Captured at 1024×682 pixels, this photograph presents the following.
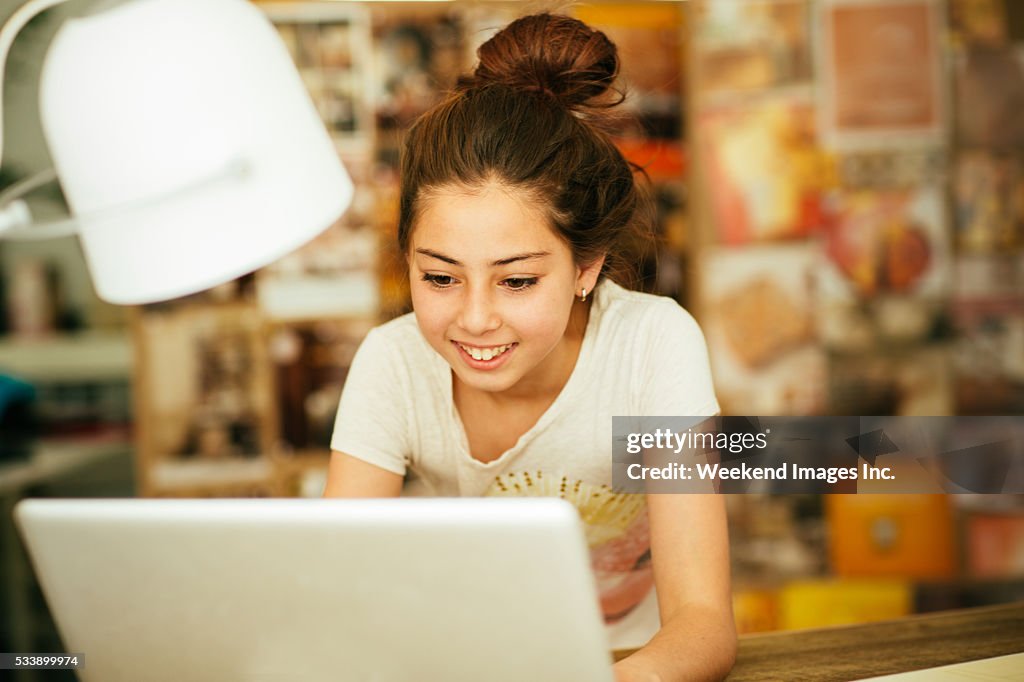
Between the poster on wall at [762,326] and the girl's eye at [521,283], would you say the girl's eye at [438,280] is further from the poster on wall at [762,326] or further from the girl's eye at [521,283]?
the poster on wall at [762,326]

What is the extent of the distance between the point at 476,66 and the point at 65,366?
2081 mm

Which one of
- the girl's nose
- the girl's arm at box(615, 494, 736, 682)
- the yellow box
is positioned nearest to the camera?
the girl's arm at box(615, 494, 736, 682)

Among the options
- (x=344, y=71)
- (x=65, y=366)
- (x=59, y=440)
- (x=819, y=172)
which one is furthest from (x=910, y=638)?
(x=65, y=366)

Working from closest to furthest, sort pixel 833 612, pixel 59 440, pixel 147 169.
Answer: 1. pixel 147 169
2. pixel 833 612
3. pixel 59 440

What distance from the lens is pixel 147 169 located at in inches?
26.8

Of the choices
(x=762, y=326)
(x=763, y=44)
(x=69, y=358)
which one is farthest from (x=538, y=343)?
(x=69, y=358)

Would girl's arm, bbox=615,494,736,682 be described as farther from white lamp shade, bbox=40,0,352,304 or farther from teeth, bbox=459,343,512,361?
white lamp shade, bbox=40,0,352,304

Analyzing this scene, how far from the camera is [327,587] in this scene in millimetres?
605

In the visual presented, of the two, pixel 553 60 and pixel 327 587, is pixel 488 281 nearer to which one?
pixel 553 60

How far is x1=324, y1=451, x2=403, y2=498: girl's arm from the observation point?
1093mm

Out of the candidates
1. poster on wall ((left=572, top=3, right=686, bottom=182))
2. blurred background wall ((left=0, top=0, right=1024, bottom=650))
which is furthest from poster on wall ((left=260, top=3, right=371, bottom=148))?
poster on wall ((left=572, top=3, right=686, bottom=182))

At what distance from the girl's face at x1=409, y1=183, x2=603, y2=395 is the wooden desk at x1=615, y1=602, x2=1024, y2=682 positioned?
0.31 metres

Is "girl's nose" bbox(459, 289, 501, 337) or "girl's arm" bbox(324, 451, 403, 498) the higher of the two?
"girl's nose" bbox(459, 289, 501, 337)

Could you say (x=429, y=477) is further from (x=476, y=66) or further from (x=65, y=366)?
(x=65, y=366)
